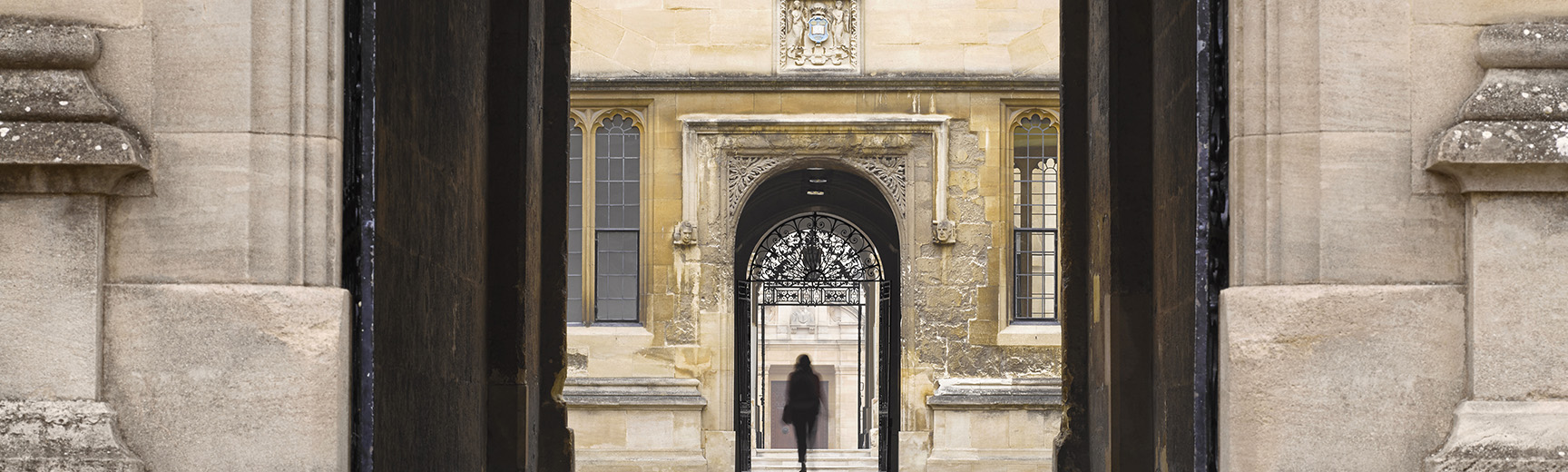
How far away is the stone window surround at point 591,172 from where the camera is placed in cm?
1716

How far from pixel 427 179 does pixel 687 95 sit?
1194cm

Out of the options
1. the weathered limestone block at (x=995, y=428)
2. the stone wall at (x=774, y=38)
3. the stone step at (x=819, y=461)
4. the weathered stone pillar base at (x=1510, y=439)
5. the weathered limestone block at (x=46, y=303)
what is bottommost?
the stone step at (x=819, y=461)

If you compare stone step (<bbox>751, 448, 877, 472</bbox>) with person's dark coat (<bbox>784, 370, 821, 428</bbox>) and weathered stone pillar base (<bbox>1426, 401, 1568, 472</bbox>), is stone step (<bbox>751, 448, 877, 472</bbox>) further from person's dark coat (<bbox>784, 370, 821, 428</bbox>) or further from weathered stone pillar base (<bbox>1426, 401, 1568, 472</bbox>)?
weathered stone pillar base (<bbox>1426, 401, 1568, 472</bbox>)

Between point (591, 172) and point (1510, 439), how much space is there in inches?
548

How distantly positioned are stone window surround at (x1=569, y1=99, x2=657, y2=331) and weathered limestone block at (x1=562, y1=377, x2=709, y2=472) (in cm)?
67

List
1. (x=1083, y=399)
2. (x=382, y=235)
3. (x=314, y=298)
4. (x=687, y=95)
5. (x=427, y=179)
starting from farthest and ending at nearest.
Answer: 1. (x=687, y=95)
2. (x=1083, y=399)
3. (x=427, y=179)
4. (x=382, y=235)
5. (x=314, y=298)

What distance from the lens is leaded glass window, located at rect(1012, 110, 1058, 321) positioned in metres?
17.5

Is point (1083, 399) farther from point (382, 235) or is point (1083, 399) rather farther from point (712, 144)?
point (712, 144)

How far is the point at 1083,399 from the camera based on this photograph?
7.30 meters

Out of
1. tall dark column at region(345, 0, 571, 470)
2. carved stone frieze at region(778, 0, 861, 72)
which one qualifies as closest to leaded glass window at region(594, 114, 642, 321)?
carved stone frieze at region(778, 0, 861, 72)

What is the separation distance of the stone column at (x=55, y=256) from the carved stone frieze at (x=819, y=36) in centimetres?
1346

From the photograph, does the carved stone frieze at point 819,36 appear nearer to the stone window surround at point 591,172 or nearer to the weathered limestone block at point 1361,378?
the stone window surround at point 591,172

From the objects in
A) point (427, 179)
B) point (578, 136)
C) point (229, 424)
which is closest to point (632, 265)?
point (578, 136)

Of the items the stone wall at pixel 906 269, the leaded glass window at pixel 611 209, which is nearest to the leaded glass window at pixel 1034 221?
the stone wall at pixel 906 269
